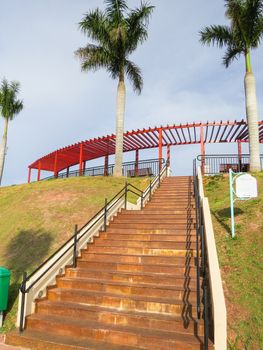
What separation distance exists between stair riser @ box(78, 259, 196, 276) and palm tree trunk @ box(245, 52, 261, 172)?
11.3m

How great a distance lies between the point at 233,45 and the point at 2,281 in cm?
1850

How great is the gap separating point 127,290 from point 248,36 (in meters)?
17.0

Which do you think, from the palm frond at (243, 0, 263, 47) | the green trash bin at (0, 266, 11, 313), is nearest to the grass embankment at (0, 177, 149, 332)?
the green trash bin at (0, 266, 11, 313)

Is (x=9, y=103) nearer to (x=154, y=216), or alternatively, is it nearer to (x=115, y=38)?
(x=115, y=38)

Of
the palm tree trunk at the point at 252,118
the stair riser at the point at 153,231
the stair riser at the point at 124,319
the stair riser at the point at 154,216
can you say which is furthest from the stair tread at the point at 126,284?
the palm tree trunk at the point at 252,118

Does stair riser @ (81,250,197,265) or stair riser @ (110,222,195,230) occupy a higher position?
stair riser @ (110,222,195,230)

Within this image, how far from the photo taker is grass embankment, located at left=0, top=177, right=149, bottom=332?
8.62 meters

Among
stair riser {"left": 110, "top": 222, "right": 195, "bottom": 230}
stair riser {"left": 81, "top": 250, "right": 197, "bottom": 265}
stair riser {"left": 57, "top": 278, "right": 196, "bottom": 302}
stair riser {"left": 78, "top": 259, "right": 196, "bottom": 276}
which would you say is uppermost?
stair riser {"left": 110, "top": 222, "right": 195, "bottom": 230}

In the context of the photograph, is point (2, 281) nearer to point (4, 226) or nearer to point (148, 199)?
point (4, 226)

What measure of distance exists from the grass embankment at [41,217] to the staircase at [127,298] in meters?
1.28

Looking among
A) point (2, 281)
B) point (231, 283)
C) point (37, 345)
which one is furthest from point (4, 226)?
point (231, 283)

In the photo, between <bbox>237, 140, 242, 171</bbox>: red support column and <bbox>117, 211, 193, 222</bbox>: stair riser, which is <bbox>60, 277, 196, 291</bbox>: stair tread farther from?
<bbox>237, 140, 242, 171</bbox>: red support column

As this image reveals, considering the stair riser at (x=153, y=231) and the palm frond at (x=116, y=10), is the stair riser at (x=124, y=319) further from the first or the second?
the palm frond at (x=116, y=10)

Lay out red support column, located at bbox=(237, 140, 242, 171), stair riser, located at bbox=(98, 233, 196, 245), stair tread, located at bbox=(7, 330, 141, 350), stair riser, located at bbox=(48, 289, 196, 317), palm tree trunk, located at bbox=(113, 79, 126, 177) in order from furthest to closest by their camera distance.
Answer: red support column, located at bbox=(237, 140, 242, 171)
palm tree trunk, located at bbox=(113, 79, 126, 177)
stair riser, located at bbox=(98, 233, 196, 245)
stair riser, located at bbox=(48, 289, 196, 317)
stair tread, located at bbox=(7, 330, 141, 350)
